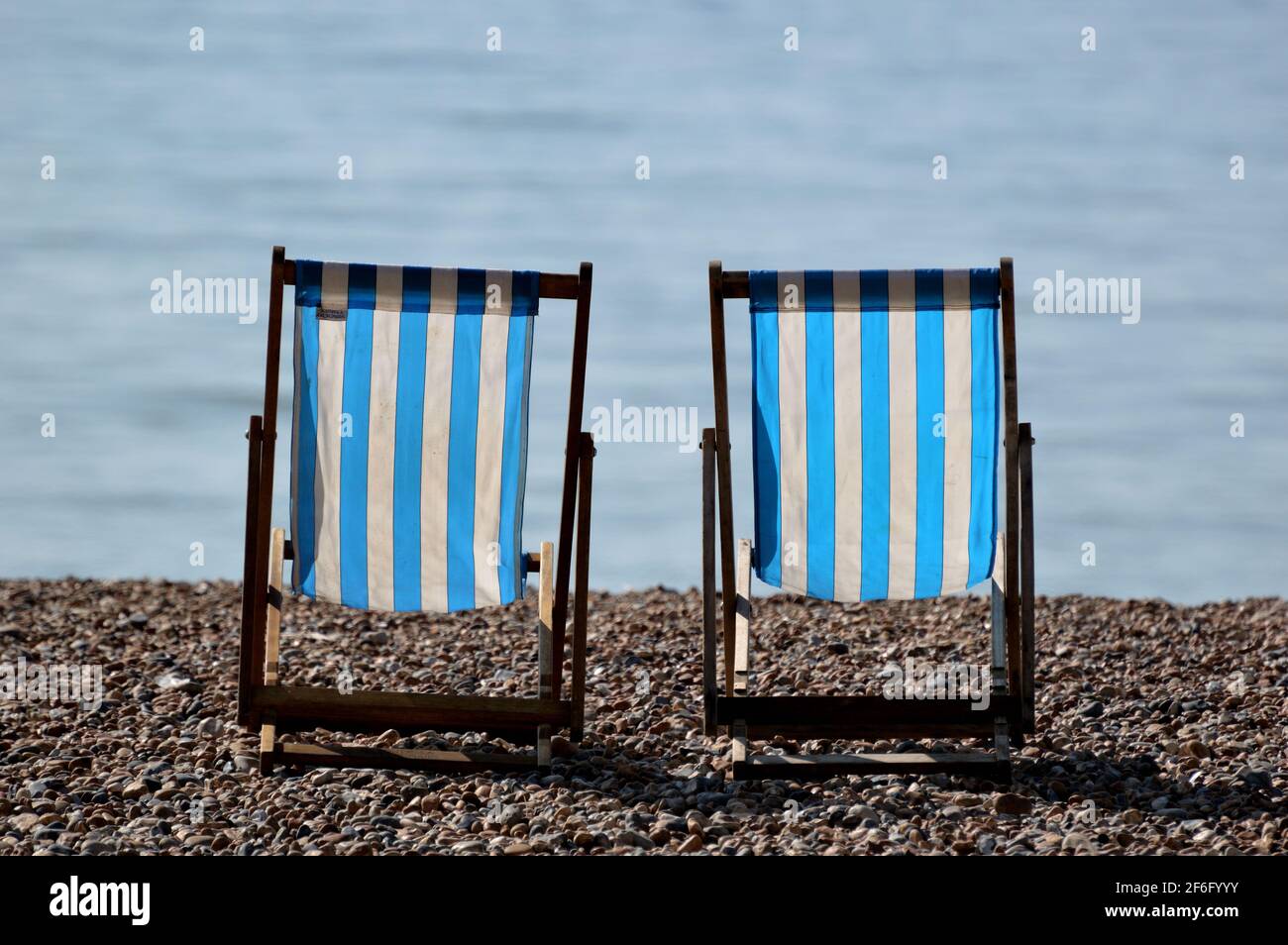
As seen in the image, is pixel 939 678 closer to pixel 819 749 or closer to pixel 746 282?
pixel 819 749

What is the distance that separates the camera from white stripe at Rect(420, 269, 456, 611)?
4043 millimetres

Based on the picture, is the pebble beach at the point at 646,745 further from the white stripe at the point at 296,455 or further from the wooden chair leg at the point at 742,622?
the white stripe at the point at 296,455

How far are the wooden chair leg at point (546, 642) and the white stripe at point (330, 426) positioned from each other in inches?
20.3

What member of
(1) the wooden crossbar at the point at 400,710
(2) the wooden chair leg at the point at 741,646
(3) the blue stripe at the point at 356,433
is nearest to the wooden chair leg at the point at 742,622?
(2) the wooden chair leg at the point at 741,646

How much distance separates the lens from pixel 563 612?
4070 mm

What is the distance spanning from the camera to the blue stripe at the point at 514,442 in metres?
4.04

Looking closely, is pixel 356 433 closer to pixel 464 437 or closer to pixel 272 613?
pixel 464 437

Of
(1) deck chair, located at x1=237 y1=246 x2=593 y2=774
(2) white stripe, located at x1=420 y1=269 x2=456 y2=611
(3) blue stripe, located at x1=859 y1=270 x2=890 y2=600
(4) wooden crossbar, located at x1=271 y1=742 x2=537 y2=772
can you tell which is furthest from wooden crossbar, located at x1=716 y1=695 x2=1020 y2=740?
Result: (2) white stripe, located at x1=420 y1=269 x2=456 y2=611

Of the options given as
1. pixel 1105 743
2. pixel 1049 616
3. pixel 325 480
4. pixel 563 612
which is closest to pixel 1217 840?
pixel 1105 743

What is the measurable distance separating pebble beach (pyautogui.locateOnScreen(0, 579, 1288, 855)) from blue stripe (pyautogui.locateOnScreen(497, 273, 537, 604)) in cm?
50

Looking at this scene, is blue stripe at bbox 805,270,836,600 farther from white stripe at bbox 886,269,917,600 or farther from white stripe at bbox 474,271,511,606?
white stripe at bbox 474,271,511,606

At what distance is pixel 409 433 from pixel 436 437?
0.22 feet
